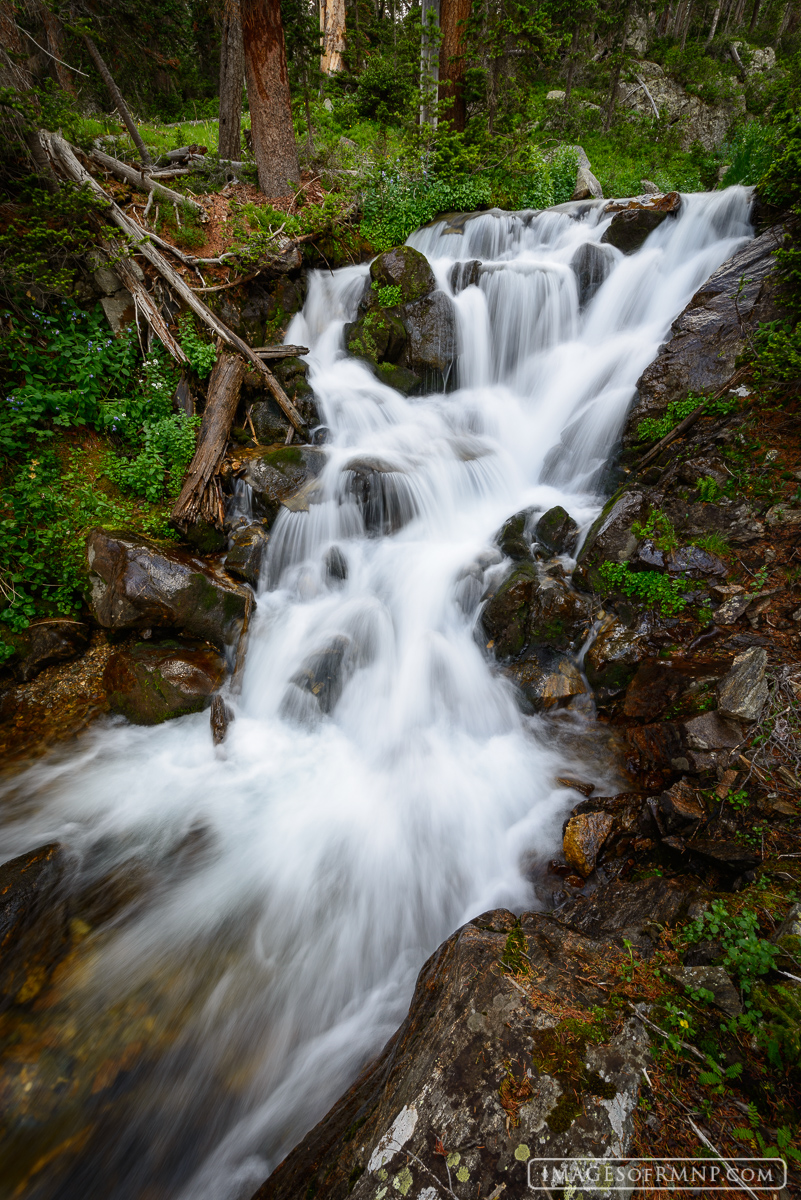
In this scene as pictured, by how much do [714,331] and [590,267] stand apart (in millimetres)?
3645

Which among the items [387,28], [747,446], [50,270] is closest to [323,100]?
[387,28]

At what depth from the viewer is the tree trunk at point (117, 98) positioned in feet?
23.9

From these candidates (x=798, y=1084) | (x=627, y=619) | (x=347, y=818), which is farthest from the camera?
(x=627, y=619)

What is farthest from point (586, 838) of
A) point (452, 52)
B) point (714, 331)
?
point (452, 52)

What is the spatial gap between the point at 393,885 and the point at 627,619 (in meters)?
3.23

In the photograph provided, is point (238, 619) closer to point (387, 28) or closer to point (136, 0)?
point (136, 0)

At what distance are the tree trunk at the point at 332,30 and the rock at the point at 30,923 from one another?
76.5ft

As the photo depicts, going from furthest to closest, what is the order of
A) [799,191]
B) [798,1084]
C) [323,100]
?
[323,100] → [799,191] → [798,1084]

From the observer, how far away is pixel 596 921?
299 cm

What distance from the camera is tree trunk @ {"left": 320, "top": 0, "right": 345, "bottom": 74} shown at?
16312 mm

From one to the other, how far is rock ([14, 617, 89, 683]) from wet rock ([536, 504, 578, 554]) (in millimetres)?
5592

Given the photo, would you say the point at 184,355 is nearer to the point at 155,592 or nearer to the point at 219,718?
the point at 155,592

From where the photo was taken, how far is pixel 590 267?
8.39 metres

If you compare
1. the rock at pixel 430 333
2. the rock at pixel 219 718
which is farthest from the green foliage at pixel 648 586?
the rock at pixel 430 333
